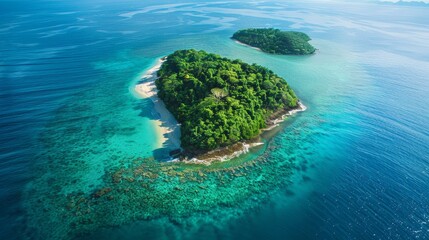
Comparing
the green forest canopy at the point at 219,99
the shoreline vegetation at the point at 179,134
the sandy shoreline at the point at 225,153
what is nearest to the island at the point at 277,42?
the green forest canopy at the point at 219,99

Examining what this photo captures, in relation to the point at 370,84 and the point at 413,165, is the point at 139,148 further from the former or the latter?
the point at 370,84

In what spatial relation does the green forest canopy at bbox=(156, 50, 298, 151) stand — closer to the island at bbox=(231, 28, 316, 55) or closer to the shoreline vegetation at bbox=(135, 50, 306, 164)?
the shoreline vegetation at bbox=(135, 50, 306, 164)

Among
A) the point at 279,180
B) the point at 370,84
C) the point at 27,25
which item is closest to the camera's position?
the point at 279,180

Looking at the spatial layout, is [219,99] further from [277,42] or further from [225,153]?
[277,42]

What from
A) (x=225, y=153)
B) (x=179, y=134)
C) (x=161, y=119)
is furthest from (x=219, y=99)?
(x=225, y=153)

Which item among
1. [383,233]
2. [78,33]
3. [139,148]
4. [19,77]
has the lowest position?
[383,233]

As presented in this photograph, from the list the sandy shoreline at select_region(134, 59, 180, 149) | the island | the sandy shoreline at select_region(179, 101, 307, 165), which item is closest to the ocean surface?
the sandy shoreline at select_region(134, 59, 180, 149)

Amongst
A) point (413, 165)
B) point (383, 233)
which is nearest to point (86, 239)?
point (383, 233)
